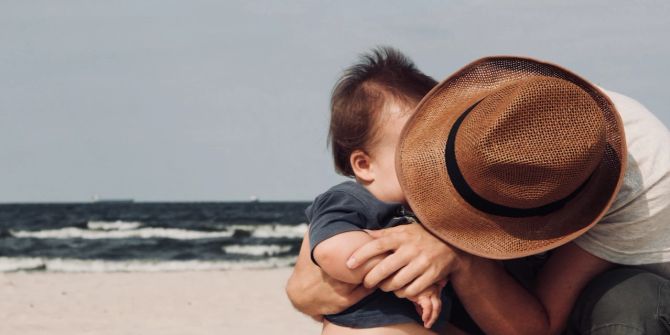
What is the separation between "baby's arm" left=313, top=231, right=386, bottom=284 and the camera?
220 centimetres

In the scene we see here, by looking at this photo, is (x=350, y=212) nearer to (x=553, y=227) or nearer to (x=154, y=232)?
(x=553, y=227)

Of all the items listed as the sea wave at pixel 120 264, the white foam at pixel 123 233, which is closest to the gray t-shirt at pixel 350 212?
the sea wave at pixel 120 264

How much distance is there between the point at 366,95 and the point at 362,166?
0.24 metres

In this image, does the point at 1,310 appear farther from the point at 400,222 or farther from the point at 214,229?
the point at 214,229

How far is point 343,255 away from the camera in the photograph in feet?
7.25

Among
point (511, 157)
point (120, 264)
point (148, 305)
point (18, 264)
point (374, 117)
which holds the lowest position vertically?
point (120, 264)

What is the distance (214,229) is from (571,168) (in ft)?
90.7

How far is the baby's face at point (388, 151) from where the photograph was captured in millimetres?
2473

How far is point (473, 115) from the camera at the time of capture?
200 cm

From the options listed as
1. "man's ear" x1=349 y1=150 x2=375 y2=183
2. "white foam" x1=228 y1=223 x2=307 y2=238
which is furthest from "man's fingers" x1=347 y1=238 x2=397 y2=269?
"white foam" x1=228 y1=223 x2=307 y2=238

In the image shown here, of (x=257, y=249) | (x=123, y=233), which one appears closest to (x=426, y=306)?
(x=257, y=249)

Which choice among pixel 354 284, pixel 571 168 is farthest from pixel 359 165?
pixel 571 168

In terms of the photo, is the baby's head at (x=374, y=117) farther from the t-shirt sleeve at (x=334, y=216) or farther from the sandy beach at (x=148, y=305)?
the sandy beach at (x=148, y=305)

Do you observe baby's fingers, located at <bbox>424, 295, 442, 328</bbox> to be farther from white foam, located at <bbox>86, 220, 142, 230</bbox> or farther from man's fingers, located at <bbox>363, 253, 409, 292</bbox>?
white foam, located at <bbox>86, 220, 142, 230</bbox>
